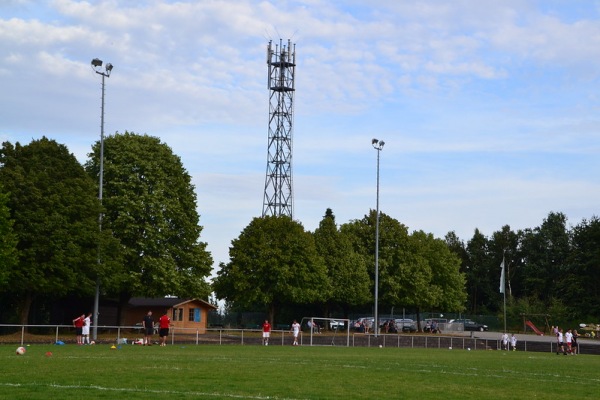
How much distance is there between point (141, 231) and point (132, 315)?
57.9 feet

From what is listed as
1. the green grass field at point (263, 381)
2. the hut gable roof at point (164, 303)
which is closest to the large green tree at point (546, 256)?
the hut gable roof at point (164, 303)

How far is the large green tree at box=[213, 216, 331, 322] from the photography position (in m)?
76.9

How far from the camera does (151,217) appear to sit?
6284 centimetres

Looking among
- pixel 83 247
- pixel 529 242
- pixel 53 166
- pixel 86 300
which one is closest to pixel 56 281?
pixel 83 247

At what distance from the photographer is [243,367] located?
26516mm

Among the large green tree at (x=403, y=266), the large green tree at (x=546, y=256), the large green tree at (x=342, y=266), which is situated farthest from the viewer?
the large green tree at (x=546, y=256)

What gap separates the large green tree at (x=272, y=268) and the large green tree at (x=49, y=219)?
22.8m

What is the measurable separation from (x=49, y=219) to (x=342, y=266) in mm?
39342

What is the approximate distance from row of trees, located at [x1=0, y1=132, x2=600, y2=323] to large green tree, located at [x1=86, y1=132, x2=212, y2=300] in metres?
0.09

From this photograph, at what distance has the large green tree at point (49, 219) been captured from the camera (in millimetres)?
52188

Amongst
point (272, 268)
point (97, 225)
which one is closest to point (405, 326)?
point (272, 268)

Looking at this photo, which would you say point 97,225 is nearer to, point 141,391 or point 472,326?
point 141,391

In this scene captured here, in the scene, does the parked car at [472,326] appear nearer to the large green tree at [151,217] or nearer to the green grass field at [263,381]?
the large green tree at [151,217]

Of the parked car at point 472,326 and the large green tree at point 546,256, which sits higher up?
the large green tree at point 546,256
